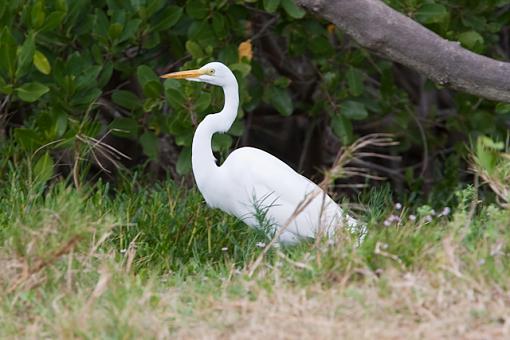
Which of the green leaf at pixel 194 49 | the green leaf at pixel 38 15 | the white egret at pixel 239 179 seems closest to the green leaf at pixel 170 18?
the green leaf at pixel 194 49

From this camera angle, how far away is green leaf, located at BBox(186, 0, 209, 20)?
558 cm

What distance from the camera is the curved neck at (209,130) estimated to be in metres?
4.88

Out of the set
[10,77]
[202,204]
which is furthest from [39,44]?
[202,204]

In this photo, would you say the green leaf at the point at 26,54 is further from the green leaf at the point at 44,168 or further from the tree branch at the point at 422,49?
the tree branch at the point at 422,49

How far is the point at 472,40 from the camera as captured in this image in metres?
5.64

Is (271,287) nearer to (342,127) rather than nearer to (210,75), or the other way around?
(210,75)

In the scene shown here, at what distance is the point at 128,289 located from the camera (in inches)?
137

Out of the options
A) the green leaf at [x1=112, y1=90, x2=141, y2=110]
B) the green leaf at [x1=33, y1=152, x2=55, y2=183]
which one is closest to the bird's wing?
the green leaf at [x1=33, y1=152, x2=55, y2=183]

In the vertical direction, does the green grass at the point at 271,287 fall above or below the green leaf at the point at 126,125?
above

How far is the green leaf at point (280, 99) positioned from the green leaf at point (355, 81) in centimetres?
36

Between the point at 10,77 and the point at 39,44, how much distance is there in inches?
21.2

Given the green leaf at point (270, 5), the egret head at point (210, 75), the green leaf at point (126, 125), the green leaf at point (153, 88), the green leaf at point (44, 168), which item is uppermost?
the green leaf at point (270, 5)

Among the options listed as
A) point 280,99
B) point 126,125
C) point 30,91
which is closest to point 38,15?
point 30,91

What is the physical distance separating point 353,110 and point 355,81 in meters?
0.17
